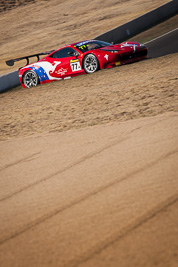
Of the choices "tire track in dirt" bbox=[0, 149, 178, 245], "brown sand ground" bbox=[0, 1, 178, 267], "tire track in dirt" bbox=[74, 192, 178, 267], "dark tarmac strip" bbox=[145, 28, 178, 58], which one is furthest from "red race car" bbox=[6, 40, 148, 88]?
"tire track in dirt" bbox=[74, 192, 178, 267]

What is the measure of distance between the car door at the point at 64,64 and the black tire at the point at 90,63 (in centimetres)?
21

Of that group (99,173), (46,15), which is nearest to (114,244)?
(99,173)

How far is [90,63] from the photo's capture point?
12.5 meters

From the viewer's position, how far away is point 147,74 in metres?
9.90

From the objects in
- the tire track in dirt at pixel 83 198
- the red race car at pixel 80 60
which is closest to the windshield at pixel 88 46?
the red race car at pixel 80 60

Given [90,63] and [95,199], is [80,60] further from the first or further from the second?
[95,199]

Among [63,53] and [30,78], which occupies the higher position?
[63,53]

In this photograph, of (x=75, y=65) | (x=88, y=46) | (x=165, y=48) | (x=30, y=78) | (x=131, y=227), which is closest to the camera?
(x=131, y=227)

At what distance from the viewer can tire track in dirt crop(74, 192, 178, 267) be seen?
2.78 meters

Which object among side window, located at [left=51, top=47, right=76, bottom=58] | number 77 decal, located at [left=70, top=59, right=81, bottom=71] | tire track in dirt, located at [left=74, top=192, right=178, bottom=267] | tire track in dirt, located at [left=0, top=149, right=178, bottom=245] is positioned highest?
side window, located at [left=51, top=47, right=76, bottom=58]

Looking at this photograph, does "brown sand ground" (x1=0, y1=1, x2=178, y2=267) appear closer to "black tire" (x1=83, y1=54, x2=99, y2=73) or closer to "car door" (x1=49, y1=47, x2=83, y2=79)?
"black tire" (x1=83, y1=54, x2=99, y2=73)

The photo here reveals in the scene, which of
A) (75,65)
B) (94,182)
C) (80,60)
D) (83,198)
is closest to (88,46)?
(80,60)

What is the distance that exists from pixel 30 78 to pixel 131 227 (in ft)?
36.3

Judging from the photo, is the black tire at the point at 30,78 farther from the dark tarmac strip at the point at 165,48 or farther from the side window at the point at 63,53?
the dark tarmac strip at the point at 165,48
